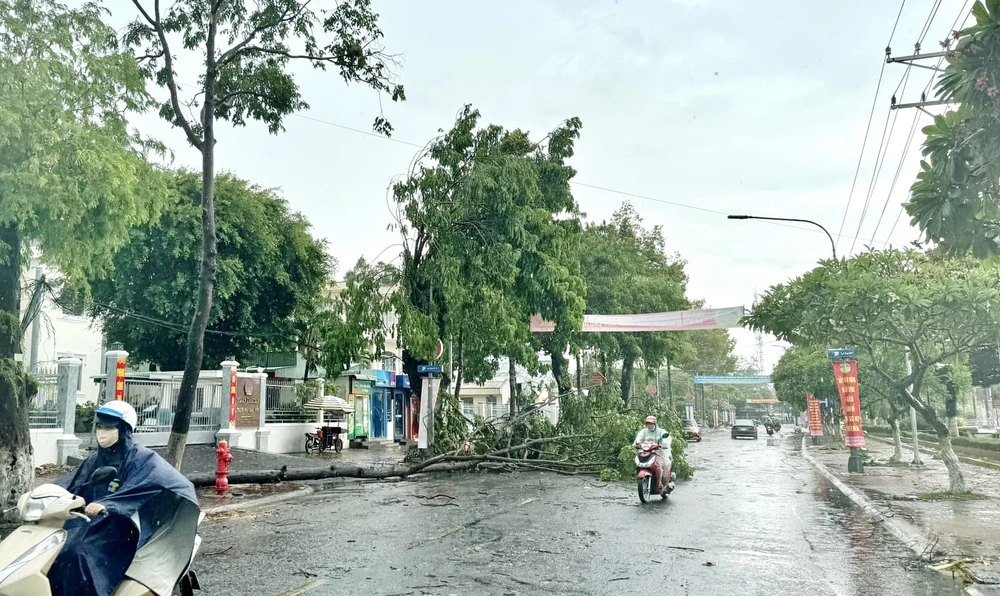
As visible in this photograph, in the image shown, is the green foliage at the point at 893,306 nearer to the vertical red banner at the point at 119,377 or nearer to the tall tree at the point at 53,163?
the tall tree at the point at 53,163

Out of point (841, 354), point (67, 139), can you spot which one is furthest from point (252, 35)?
point (841, 354)

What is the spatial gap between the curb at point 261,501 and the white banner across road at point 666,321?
34.7 feet

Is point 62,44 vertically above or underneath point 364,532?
above

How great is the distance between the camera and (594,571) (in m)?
7.65

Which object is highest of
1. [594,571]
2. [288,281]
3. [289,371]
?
[288,281]

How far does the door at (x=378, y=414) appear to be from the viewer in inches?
1578

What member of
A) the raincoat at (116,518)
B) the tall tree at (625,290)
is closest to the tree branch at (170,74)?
the raincoat at (116,518)

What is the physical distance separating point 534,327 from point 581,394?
2.97 metres

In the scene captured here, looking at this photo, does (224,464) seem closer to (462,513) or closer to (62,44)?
(462,513)

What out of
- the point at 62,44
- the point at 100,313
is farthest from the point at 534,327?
the point at 100,313

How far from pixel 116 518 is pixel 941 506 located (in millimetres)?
13530

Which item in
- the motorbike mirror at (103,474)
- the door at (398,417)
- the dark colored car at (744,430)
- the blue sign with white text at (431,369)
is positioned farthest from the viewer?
the dark colored car at (744,430)

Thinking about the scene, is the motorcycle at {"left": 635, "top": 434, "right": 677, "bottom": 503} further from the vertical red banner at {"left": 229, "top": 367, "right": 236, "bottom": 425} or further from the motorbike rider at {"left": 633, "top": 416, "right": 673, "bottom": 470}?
the vertical red banner at {"left": 229, "top": 367, "right": 236, "bottom": 425}

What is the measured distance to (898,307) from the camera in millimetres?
14242
